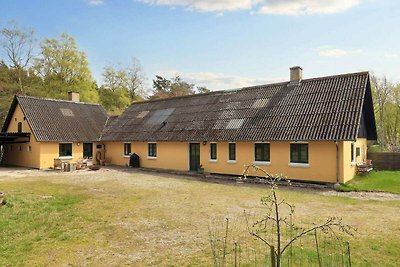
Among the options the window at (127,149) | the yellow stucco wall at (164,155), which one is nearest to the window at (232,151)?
the yellow stucco wall at (164,155)

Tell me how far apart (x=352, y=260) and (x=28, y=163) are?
26396 mm

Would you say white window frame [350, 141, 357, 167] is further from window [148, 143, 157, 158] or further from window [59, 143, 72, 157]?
window [59, 143, 72, 157]

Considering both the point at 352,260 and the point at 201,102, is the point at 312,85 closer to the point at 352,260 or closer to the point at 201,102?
the point at 201,102

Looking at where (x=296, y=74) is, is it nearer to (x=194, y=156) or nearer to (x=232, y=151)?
(x=232, y=151)

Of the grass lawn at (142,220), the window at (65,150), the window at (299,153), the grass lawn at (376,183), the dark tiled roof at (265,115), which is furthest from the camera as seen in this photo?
the window at (65,150)

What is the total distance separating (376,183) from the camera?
1588 centimetres

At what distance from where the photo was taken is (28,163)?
25906 millimetres

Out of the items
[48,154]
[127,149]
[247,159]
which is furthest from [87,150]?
[247,159]

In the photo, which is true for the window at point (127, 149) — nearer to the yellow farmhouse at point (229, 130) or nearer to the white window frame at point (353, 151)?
the yellow farmhouse at point (229, 130)

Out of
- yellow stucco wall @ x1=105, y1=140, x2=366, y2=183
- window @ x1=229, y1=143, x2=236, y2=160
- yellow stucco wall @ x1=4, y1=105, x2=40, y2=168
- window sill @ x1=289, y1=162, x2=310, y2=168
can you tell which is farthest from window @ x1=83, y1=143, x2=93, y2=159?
window sill @ x1=289, y1=162, x2=310, y2=168

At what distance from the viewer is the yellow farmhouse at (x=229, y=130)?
16.6 metres

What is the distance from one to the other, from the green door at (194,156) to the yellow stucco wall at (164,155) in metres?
0.30

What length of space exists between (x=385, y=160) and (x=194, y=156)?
13360 millimetres

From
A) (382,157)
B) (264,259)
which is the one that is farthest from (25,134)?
(382,157)
